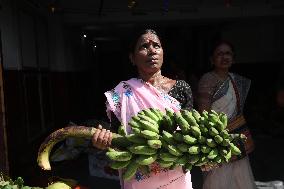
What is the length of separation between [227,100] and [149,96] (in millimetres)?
1367

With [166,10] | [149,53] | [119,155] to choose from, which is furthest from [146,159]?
[166,10]

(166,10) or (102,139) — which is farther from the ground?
(166,10)

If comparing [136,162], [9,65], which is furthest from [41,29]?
[136,162]

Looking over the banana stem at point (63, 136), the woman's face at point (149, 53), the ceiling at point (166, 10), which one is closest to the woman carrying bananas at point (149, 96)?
the woman's face at point (149, 53)

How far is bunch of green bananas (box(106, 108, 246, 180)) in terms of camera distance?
1.59 m

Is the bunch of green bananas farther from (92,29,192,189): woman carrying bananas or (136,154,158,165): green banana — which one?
(92,29,192,189): woman carrying bananas

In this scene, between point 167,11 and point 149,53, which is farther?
point 167,11

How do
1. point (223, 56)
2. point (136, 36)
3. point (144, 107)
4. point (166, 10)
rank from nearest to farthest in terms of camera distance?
point (144, 107) → point (136, 36) → point (223, 56) → point (166, 10)

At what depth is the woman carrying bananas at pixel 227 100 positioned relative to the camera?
3.24 metres

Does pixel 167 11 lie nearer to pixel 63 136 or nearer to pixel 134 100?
pixel 134 100

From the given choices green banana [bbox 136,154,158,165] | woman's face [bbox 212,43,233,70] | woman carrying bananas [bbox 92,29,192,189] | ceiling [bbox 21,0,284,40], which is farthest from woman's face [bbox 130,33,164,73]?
ceiling [bbox 21,0,284,40]

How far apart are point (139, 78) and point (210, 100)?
4.02ft

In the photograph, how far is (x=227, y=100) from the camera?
129 inches

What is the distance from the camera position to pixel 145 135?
159 cm
